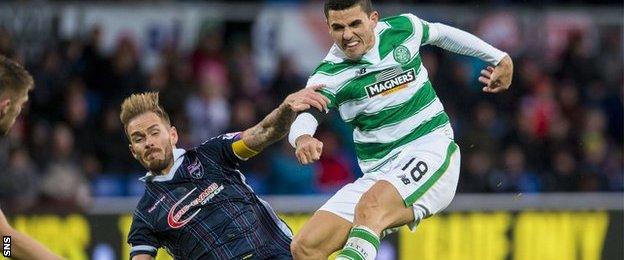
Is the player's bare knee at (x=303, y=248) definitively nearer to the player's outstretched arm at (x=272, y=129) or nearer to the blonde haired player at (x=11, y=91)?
the player's outstretched arm at (x=272, y=129)

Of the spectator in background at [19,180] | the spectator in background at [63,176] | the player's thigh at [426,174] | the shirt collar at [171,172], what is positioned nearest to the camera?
the player's thigh at [426,174]

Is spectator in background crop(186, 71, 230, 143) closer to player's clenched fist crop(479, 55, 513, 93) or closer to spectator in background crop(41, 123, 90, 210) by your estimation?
spectator in background crop(41, 123, 90, 210)

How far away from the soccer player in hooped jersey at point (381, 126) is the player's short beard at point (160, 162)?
895 millimetres

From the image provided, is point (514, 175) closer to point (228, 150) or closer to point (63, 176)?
point (63, 176)

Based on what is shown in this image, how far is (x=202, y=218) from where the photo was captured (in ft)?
26.6

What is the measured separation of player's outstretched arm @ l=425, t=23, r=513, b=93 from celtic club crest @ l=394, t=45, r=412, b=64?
0.25 meters

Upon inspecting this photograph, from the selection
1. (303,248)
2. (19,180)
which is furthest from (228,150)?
(19,180)

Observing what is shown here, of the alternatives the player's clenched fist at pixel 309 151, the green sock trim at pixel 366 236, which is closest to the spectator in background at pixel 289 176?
the green sock trim at pixel 366 236

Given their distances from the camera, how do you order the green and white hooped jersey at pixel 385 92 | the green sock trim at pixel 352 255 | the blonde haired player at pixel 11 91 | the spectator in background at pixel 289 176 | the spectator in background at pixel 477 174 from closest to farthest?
1. the blonde haired player at pixel 11 91
2. the green sock trim at pixel 352 255
3. the green and white hooped jersey at pixel 385 92
4. the spectator in background at pixel 289 176
5. the spectator in background at pixel 477 174

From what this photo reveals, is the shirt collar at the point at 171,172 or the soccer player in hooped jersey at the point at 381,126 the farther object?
the shirt collar at the point at 171,172

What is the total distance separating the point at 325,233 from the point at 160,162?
1.06 meters

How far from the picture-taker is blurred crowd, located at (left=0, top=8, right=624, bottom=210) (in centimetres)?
1290

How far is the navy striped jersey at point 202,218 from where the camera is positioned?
26.4 feet

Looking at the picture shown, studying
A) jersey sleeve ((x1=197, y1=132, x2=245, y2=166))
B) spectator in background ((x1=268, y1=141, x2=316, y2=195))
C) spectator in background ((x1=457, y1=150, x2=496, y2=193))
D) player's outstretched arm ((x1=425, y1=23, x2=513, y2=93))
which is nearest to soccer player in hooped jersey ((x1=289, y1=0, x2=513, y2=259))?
player's outstretched arm ((x1=425, y1=23, x2=513, y2=93))
